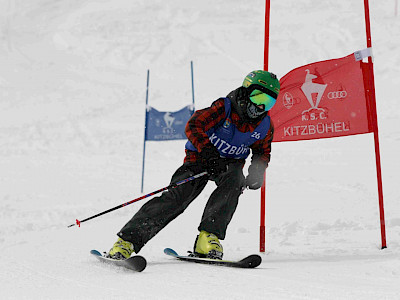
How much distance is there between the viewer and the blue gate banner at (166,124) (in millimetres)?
9961

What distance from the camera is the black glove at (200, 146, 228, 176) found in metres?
3.48

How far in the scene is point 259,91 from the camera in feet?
11.8

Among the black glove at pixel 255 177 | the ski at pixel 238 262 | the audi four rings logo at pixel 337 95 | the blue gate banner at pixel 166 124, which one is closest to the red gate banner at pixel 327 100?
the audi four rings logo at pixel 337 95

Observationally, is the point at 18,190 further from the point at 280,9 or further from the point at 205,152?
the point at 280,9

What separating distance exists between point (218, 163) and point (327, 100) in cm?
139

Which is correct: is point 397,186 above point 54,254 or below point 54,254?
above

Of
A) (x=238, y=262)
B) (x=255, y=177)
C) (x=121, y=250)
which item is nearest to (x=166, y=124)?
(x=255, y=177)

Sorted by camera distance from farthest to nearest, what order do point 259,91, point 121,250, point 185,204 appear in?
point 185,204, point 259,91, point 121,250

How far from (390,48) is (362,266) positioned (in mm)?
19882

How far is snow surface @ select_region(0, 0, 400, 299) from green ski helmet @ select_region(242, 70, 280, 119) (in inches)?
43.7

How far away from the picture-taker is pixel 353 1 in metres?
27.6

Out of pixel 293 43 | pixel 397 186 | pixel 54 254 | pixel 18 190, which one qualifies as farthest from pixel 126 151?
pixel 293 43

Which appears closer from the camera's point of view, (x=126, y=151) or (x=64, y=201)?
(x=64, y=201)

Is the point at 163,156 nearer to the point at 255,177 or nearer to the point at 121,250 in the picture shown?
the point at 255,177
